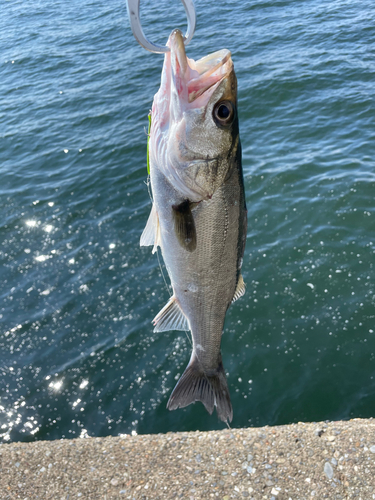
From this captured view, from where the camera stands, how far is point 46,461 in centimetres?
405

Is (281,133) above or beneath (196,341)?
beneath

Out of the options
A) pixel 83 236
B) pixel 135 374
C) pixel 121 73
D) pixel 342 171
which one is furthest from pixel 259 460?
pixel 121 73

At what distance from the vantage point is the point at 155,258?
25.2 ft

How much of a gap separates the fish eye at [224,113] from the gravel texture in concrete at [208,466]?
3.02m

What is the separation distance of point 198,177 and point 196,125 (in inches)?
10.2

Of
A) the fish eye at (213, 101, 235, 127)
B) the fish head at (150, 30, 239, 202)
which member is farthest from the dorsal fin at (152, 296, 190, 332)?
the fish eye at (213, 101, 235, 127)

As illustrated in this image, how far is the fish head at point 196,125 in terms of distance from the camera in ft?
6.89

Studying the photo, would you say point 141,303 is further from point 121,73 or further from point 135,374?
point 121,73

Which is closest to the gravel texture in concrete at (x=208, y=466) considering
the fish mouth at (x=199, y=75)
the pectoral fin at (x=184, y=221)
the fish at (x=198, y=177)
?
the fish at (x=198, y=177)

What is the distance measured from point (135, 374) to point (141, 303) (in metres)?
1.30

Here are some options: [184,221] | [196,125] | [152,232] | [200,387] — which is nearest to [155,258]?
[200,387]

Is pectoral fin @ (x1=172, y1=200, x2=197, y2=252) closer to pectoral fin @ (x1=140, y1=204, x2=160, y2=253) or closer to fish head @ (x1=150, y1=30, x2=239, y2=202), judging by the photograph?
fish head @ (x1=150, y1=30, x2=239, y2=202)

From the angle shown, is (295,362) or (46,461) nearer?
(46,461)

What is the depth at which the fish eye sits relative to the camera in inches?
83.5
